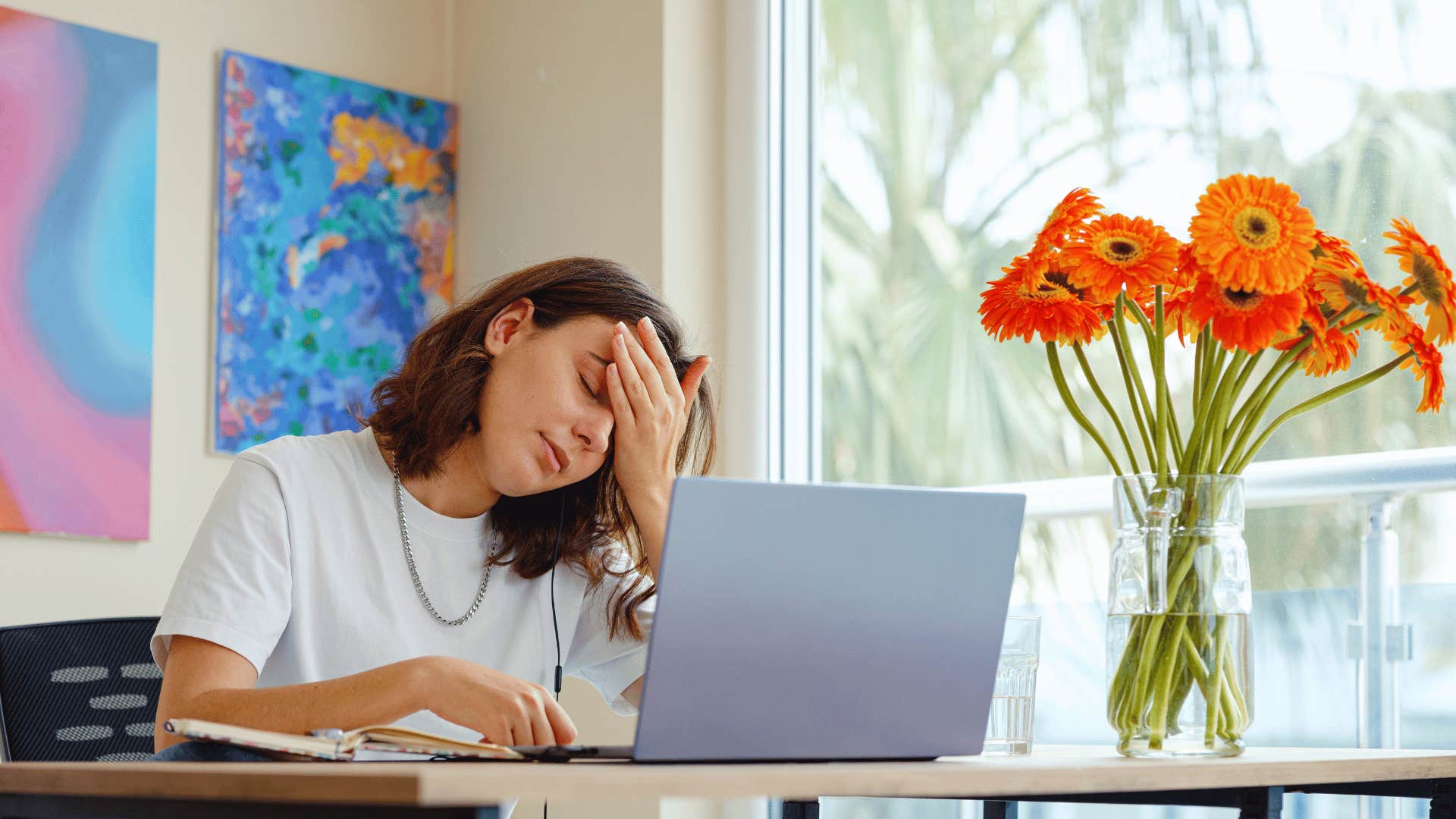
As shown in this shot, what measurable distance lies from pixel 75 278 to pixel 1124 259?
1.84 metres

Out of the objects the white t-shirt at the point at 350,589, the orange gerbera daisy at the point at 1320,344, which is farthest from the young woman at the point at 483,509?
the orange gerbera daisy at the point at 1320,344

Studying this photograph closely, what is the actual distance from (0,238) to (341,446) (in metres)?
1.07

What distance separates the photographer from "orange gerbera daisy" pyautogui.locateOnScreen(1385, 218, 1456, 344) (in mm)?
1128

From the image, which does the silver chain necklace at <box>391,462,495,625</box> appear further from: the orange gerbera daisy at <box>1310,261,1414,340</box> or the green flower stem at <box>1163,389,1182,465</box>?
the orange gerbera daisy at <box>1310,261,1414,340</box>

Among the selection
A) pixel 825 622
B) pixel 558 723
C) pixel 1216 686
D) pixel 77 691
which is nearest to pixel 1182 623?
pixel 1216 686

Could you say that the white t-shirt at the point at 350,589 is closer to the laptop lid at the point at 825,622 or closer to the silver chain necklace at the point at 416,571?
the silver chain necklace at the point at 416,571

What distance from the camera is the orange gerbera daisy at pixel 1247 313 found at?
3.60 ft

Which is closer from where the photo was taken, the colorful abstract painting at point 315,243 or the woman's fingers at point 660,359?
the woman's fingers at point 660,359

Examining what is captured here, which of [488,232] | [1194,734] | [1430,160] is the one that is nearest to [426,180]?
[488,232]

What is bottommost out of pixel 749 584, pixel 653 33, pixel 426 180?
pixel 749 584

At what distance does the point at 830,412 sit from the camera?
249 cm

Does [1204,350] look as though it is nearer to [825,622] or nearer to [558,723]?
[825,622]

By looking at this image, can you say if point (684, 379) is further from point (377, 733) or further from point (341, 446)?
point (377, 733)

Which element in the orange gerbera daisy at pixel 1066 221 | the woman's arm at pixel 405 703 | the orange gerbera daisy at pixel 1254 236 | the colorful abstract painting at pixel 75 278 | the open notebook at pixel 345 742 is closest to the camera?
the open notebook at pixel 345 742
